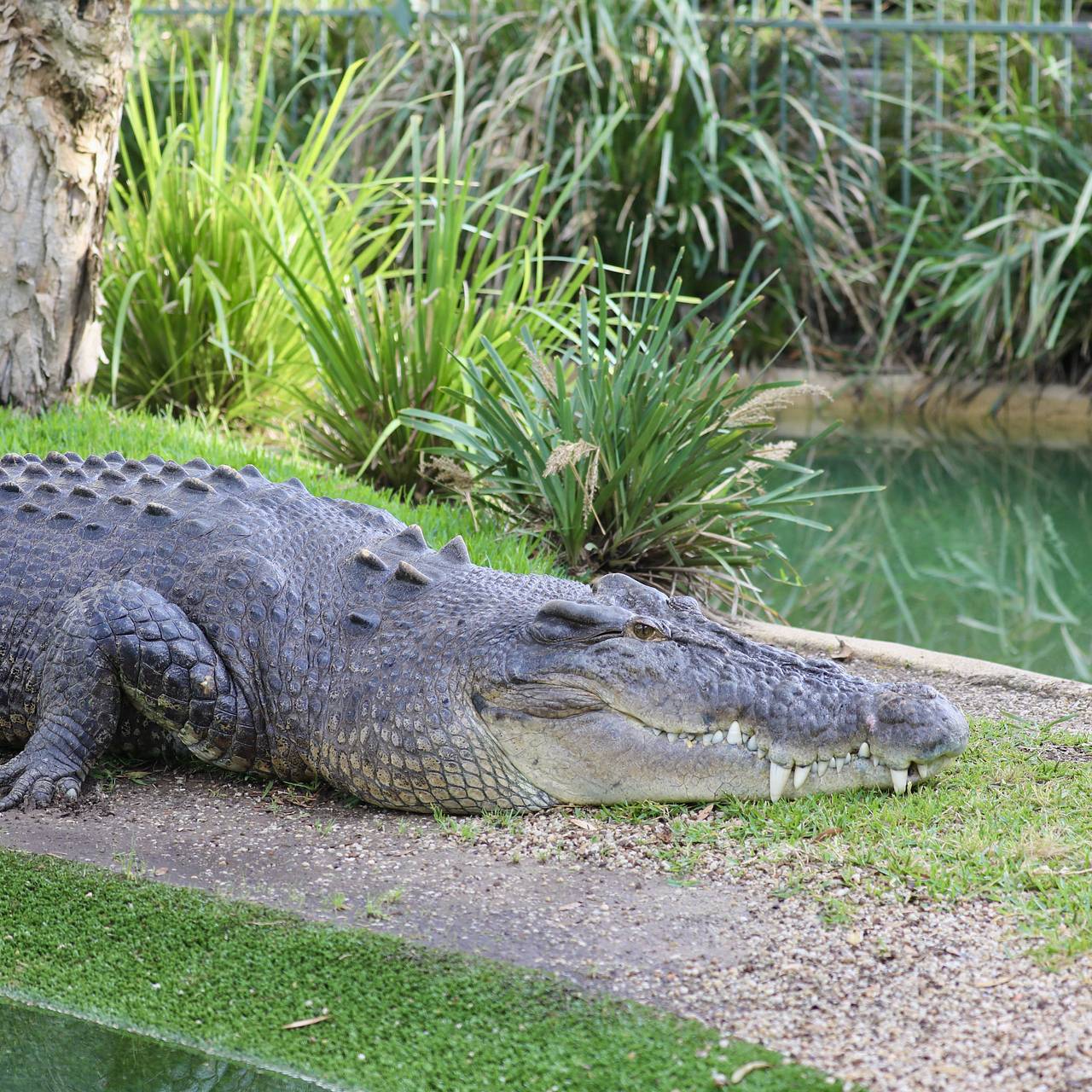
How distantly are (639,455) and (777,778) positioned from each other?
200cm

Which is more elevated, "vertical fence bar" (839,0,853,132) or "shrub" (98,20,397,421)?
"vertical fence bar" (839,0,853,132)

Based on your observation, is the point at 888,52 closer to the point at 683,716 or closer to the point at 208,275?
the point at 208,275

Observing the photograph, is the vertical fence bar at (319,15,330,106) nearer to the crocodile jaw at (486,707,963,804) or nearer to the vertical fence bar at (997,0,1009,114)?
the vertical fence bar at (997,0,1009,114)

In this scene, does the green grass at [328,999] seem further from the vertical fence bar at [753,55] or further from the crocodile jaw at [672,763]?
the vertical fence bar at [753,55]

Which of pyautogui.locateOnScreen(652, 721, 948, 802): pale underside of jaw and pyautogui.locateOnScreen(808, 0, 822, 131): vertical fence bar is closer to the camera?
pyautogui.locateOnScreen(652, 721, 948, 802): pale underside of jaw

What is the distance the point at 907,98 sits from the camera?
1210cm

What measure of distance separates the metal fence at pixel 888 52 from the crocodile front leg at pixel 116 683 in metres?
9.43

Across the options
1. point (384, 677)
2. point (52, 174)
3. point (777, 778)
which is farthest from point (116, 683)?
point (52, 174)

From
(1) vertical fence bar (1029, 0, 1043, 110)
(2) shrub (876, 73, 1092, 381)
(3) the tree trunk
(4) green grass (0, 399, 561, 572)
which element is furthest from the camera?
(1) vertical fence bar (1029, 0, 1043, 110)

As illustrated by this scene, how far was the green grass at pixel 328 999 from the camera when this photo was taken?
2400 mm

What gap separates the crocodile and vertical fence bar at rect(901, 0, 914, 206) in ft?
30.2

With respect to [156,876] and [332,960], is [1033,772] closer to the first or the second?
[332,960]

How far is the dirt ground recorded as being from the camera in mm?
2402

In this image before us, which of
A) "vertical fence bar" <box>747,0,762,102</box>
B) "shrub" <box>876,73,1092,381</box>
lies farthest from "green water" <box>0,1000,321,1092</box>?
"vertical fence bar" <box>747,0,762,102</box>
